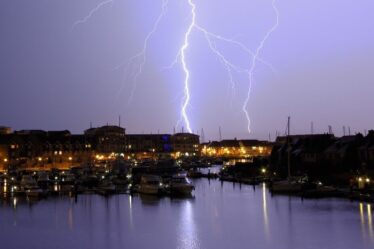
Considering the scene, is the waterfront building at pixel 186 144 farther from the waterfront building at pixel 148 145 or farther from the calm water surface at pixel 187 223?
the calm water surface at pixel 187 223

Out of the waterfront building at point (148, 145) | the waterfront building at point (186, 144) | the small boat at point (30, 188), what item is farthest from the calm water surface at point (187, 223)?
the waterfront building at point (186, 144)

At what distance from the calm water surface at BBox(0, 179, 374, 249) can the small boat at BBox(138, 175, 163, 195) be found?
1.29 metres

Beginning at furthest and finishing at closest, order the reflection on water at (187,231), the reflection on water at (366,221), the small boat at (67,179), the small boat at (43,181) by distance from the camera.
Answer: the small boat at (67,179) < the small boat at (43,181) < the reflection on water at (366,221) < the reflection on water at (187,231)

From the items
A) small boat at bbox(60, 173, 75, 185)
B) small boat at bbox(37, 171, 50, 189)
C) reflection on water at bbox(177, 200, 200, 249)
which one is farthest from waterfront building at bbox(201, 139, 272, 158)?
reflection on water at bbox(177, 200, 200, 249)

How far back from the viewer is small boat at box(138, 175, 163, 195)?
148ft

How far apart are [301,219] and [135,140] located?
100.0 meters

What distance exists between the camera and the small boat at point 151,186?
4510 cm

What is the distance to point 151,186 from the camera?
4566cm

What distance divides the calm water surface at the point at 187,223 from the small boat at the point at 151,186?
1.29m

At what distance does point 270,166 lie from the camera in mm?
59875

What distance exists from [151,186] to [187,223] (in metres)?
14.6

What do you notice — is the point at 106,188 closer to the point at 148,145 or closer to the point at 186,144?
the point at 148,145

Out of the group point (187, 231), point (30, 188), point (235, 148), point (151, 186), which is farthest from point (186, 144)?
point (187, 231)

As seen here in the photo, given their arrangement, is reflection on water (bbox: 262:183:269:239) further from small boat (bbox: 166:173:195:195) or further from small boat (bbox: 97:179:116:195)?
small boat (bbox: 97:179:116:195)
